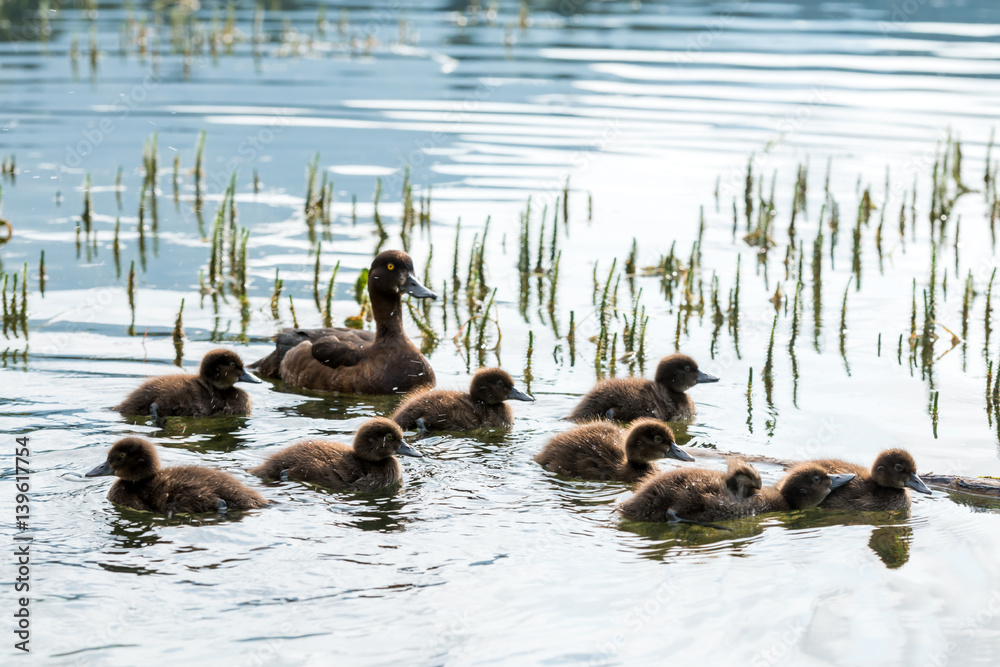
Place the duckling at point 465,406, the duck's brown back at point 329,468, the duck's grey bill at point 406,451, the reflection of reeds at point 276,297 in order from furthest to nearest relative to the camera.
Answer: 1. the reflection of reeds at point 276,297
2. the duckling at point 465,406
3. the duck's grey bill at point 406,451
4. the duck's brown back at point 329,468

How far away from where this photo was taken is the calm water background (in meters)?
5.46

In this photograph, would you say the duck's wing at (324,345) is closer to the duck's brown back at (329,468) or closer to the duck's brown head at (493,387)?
the duck's brown head at (493,387)

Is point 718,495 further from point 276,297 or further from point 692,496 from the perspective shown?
point 276,297

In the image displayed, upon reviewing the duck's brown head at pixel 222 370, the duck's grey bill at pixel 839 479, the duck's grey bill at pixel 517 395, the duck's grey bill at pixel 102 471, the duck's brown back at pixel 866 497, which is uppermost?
the duck's brown head at pixel 222 370

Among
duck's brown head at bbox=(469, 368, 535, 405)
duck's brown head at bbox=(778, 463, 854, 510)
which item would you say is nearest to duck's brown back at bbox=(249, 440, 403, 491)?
duck's brown head at bbox=(469, 368, 535, 405)

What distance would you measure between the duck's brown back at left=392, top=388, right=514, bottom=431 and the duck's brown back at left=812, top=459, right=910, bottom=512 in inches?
90.4

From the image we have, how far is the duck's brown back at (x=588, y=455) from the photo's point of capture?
7.37 m

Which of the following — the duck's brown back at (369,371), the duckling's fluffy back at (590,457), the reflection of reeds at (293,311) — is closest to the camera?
the duckling's fluffy back at (590,457)

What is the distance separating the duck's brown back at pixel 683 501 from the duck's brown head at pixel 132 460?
2569mm

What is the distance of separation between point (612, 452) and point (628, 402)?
1132mm

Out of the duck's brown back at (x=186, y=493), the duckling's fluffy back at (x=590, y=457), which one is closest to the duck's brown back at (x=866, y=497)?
the duckling's fluffy back at (x=590, y=457)

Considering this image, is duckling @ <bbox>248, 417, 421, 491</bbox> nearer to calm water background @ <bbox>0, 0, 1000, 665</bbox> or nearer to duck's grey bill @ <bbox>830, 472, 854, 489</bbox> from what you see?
calm water background @ <bbox>0, 0, 1000, 665</bbox>

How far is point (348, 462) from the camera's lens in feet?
23.5

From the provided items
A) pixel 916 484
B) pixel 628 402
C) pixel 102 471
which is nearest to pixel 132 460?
pixel 102 471
